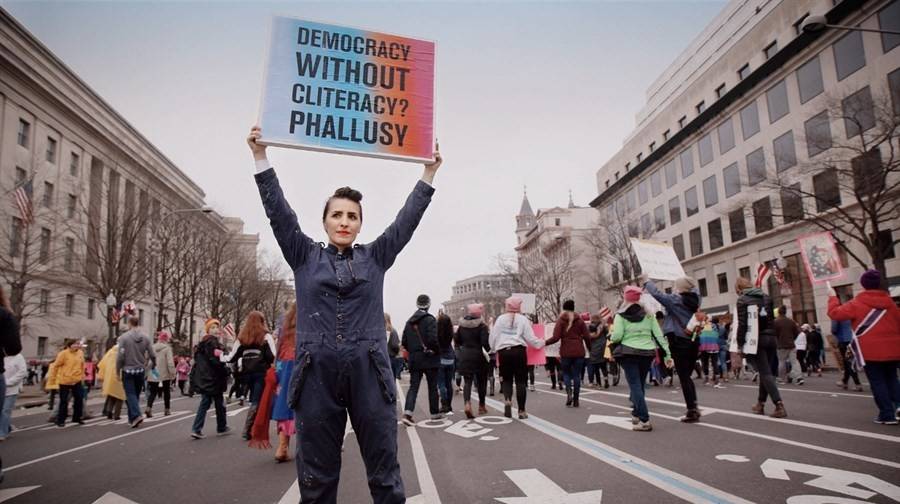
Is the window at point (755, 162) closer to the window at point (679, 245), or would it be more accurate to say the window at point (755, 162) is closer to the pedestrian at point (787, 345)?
the window at point (679, 245)

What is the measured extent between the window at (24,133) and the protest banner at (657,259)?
41673mm

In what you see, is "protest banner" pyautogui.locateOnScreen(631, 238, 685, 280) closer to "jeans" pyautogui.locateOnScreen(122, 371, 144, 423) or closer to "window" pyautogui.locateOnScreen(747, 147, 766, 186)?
"jeans" pyautogui.locateOnScreen(122, 371, 144, 423)

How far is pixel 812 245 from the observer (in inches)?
486

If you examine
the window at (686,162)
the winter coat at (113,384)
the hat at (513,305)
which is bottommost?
the winter coat at (113,384)

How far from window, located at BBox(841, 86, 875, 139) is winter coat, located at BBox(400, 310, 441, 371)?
19.0 metres

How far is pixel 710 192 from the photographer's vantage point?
41969mm

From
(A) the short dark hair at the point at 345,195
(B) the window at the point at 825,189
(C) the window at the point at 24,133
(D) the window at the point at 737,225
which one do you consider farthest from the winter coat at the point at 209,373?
(C) the window at the point at 24,133

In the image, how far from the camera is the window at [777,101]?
110 feet

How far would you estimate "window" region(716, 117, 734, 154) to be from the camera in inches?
1545

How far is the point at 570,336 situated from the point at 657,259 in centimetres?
241

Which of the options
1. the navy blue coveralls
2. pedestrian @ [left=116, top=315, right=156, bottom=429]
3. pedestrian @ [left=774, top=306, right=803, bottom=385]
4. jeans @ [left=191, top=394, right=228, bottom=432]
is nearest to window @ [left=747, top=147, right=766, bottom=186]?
pedestrian @ [left=774, top=306, right=803, bottom=385]

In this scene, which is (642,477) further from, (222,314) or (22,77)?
(22,77)

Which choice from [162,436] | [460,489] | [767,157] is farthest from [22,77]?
[767,157]

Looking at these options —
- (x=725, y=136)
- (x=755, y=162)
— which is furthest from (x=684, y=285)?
(x=725, y=136)
